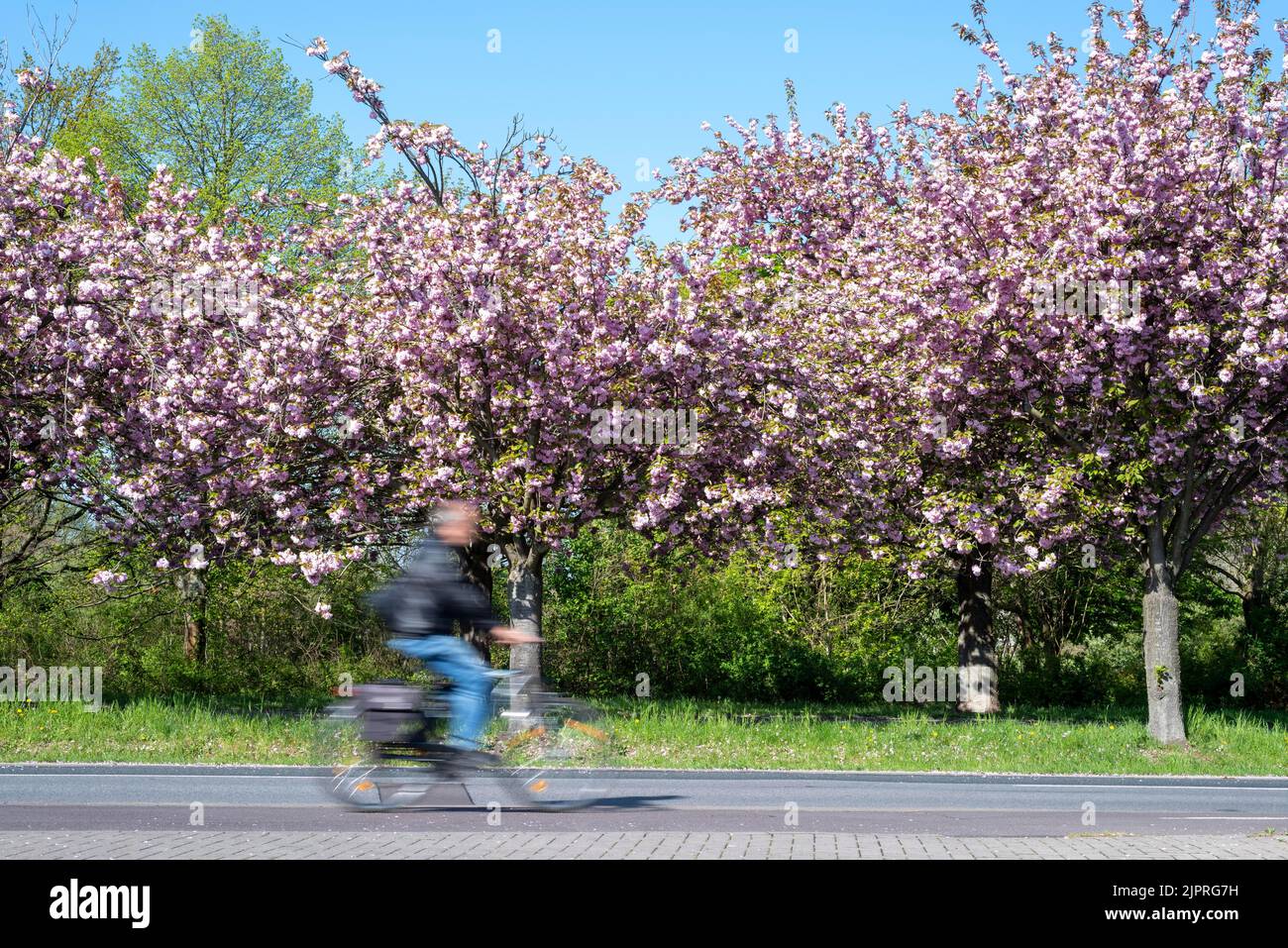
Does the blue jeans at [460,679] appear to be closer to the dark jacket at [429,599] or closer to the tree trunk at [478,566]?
the dark jacket at [429,599]

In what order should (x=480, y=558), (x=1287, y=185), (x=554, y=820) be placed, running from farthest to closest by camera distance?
(x=480, y=558) → (x=1287, y=185) → (x=554, y=820)

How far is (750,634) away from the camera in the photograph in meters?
26.3

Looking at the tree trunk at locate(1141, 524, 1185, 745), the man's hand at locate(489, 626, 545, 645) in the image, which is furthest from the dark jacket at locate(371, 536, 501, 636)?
the tree trunk at locate(1141, 524, 1185, 745)

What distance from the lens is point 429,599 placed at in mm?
8875

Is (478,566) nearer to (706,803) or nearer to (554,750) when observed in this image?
(706,803)

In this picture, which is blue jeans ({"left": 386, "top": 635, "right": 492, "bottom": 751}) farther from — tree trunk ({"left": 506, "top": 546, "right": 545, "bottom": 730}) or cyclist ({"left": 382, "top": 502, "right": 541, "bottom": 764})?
tree trunk ({"left": 506, "top": 546, "right": 545, "bottom": 730})

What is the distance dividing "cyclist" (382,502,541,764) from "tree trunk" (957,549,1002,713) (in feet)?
51.4

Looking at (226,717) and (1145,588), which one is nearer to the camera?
(226,717)

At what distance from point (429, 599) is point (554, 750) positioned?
1528mm

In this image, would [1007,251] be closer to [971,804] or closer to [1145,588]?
[1145,588]

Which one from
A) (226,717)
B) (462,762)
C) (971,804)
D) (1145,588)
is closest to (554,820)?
(462,762)

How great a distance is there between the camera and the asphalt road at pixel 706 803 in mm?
9555

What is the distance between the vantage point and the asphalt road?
955cm

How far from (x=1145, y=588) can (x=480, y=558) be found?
10.4 m
